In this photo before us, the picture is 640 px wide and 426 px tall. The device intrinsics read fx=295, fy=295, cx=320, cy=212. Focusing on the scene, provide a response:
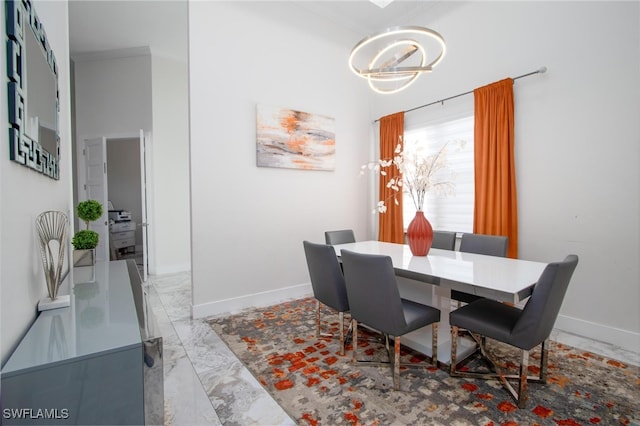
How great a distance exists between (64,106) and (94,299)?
155 centimetres

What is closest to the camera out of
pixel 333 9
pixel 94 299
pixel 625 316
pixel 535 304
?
pixel 94 299

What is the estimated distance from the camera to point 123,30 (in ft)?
13.9

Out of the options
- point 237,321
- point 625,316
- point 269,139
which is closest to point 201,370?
point 237,321

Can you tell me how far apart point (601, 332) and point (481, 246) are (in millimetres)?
1222

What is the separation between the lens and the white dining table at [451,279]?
1660 millimetres

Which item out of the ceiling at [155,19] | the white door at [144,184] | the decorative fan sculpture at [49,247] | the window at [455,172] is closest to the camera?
the decorative fan sculpture at [49,247]

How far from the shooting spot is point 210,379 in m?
2.05

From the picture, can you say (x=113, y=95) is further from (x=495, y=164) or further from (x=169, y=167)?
(x=495, y=164)

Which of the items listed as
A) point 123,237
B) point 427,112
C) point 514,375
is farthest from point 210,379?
point 123,237

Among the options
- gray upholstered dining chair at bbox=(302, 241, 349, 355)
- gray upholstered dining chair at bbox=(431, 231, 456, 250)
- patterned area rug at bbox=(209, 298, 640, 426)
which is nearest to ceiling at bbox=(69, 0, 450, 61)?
gray upholstered dining chair at bbox=(431, 231, 456, 250)

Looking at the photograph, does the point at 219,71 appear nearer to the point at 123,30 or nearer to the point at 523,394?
the point at 123,30

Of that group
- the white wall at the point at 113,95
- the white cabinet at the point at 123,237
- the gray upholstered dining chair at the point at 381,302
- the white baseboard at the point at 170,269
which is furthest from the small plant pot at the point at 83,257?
the white cabinet at the point at 123,237

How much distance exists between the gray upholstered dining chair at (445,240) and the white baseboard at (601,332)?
1.18 m

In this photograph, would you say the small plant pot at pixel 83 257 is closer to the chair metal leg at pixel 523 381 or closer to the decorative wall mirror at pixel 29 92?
the decorative wall mirror at pixel 29 92
